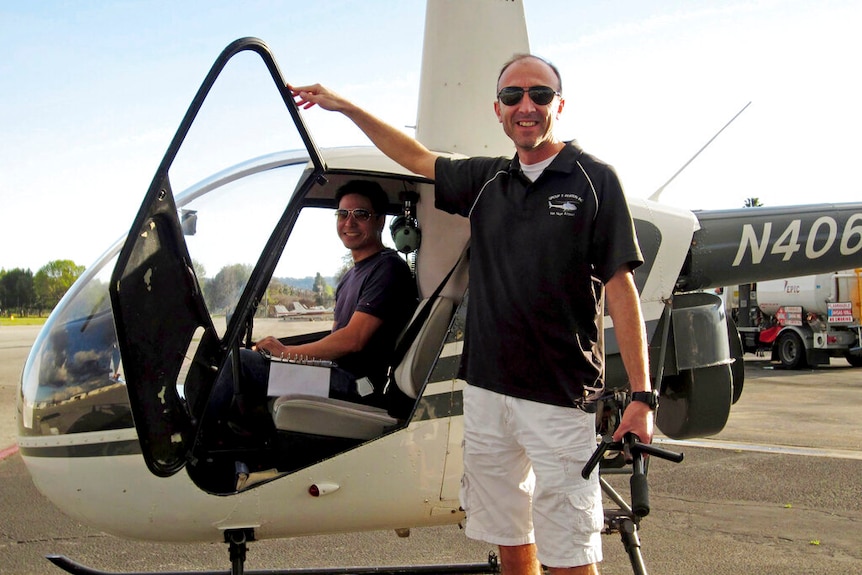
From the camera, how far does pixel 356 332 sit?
2916 millimetres

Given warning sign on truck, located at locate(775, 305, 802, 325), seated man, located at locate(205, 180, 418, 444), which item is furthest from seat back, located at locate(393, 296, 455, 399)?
warning sign on truck, located at locate(775, 305, 802, 325)

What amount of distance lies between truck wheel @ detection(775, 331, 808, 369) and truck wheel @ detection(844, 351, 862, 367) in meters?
0.81

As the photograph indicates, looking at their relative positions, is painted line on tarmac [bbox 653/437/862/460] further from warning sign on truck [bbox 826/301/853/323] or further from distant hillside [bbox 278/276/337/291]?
warning sign on truck [bbox 826/301/853/323]

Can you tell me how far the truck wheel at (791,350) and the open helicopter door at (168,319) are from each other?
16017 mm

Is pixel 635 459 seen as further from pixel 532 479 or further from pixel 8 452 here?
pixel 8 452

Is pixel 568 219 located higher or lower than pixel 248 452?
higher

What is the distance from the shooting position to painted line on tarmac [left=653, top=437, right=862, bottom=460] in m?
6.15

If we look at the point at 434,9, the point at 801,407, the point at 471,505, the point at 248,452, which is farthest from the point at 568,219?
the point at 801,407

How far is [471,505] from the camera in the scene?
222 cm

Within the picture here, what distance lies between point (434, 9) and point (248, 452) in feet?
6.88

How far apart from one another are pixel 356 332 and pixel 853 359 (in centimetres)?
1616

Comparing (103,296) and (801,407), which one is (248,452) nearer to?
(103,296)

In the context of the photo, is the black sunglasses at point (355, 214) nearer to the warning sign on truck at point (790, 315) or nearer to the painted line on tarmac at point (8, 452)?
the painted line on tarmac at point (8, 452)

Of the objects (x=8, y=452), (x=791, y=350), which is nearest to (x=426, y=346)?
(x=8, y=452)
